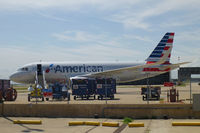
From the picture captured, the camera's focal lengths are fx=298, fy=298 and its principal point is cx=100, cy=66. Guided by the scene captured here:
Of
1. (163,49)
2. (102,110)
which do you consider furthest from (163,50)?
(102,110)

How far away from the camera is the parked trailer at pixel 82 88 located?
2777cm

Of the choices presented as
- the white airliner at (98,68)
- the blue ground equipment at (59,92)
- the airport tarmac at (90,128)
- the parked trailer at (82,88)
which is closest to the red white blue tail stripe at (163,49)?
the white airliner at (98,68)

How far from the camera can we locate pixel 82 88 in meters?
27.9

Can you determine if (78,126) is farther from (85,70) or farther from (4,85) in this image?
(85,70)

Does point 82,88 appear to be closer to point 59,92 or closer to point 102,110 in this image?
point 59,92

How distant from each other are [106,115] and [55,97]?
9412mm

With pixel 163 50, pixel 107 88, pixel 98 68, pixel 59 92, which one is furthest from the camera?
pixel 98 68

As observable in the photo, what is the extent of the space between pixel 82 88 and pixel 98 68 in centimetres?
1673

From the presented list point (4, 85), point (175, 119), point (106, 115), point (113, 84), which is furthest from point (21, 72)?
point (175, 119)

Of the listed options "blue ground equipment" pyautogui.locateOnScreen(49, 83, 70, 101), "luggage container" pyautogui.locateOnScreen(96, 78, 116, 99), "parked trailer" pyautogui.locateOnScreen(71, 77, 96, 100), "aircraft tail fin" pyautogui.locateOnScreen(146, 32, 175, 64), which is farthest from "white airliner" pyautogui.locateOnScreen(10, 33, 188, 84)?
"blue ground equipment" pyautogui.locateOnScreen(49, 83, 70, 101)

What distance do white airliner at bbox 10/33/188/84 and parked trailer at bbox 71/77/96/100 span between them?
14164 millimetres

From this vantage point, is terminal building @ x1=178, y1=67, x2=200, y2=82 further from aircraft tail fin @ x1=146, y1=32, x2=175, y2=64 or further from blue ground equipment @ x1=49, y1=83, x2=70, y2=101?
blue ground equipment @ x1=49, y1=83, x2=70, y2=101

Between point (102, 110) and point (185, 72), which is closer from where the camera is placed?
point (102, 110)

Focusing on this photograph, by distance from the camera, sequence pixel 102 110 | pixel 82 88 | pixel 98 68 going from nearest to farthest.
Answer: pixel 102 110 < pixel 82 88 < pixel 98 68
